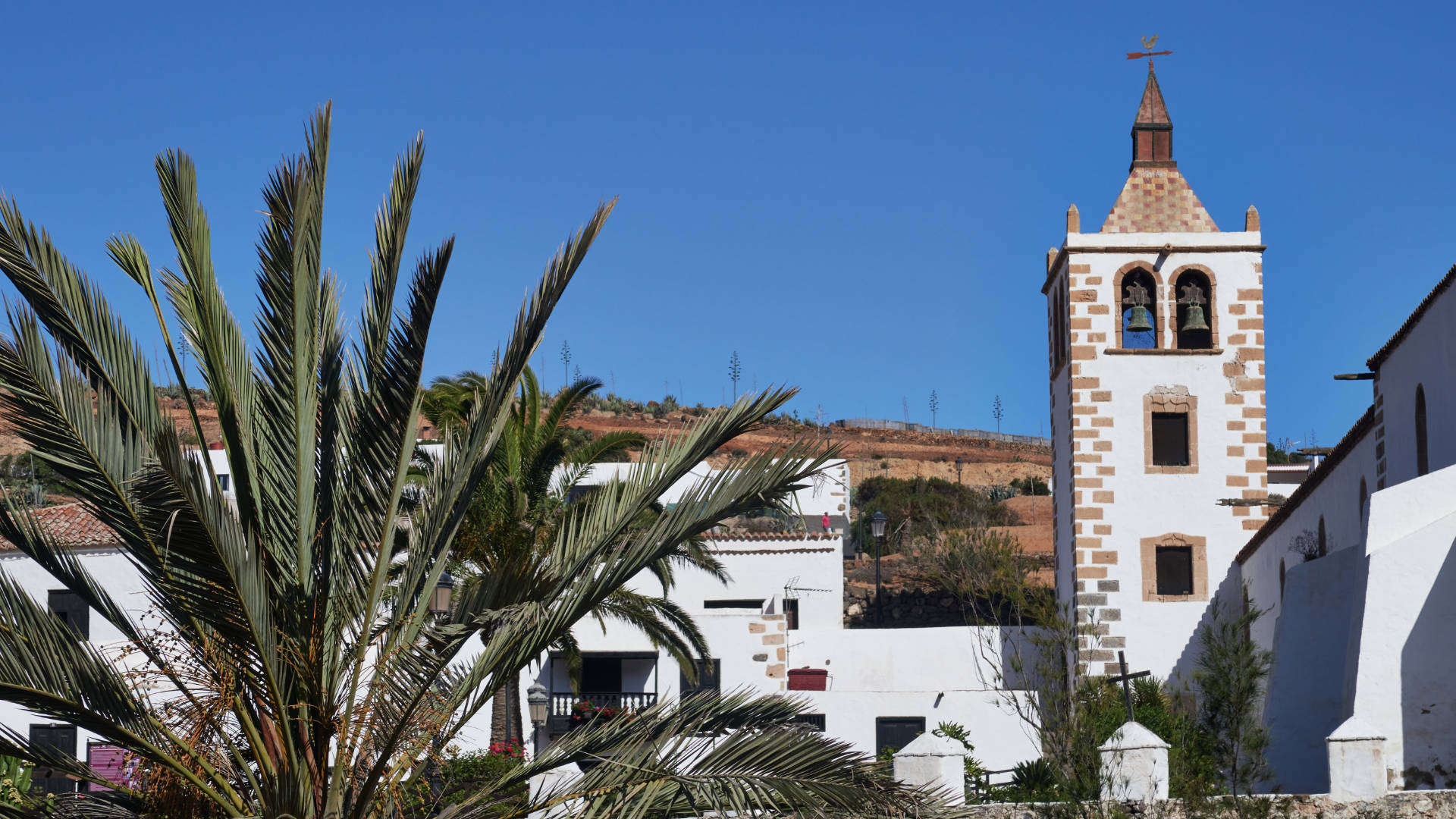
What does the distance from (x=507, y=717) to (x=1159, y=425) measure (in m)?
10.9

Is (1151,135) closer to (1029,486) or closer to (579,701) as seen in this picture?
(579,701)

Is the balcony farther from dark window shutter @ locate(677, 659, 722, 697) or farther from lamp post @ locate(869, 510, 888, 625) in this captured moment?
lamp post @ locate(869, 510, 888, 625)

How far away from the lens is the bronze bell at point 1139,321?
920 inches

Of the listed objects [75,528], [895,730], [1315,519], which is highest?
[75,528]

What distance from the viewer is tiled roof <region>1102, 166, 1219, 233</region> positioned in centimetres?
2359

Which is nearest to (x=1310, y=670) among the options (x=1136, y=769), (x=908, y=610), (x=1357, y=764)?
(x=1357, y=764)

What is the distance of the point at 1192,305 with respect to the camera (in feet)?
76.2

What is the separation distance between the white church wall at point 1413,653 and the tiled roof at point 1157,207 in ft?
36.2

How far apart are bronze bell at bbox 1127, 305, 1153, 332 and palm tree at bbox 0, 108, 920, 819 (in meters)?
17.3

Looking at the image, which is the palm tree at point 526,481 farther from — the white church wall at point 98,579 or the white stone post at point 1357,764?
the white stone post at point 1357,764

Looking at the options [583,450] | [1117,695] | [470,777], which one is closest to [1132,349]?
[1117,695]

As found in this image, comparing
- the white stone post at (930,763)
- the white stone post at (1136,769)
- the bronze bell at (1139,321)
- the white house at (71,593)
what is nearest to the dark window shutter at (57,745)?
the white house at (71,593)

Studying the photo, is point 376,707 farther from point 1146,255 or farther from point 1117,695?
point 1146,255

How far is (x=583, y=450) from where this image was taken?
19141mm
